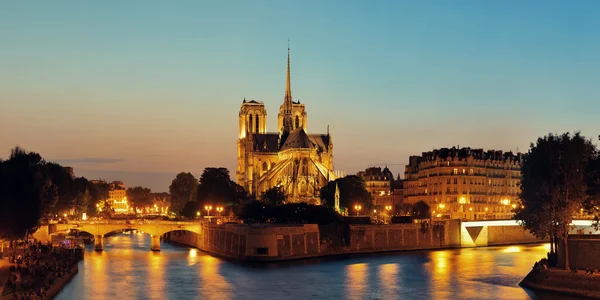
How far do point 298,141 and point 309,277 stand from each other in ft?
254

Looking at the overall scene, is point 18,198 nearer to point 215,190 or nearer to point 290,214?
point 290,214

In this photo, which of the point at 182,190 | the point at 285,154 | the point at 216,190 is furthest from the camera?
the point at 182,190

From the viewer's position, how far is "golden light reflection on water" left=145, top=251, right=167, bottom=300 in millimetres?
50906

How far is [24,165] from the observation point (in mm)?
63562

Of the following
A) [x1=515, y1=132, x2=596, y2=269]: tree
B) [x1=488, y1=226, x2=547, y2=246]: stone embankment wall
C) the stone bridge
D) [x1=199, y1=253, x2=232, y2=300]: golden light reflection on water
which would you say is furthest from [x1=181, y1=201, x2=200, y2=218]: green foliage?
[x1=515, y1=132, x2=596, y2=269]: tree

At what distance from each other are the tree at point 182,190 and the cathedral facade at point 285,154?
26.5 feet

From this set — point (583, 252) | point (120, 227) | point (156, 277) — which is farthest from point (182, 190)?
point (583, 252)

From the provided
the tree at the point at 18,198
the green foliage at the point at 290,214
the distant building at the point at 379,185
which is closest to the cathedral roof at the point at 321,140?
the distant building at the point at 379,185

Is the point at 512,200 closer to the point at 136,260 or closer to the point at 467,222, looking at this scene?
the point at 467,222

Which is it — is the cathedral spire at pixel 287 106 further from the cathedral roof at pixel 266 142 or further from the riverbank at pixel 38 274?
the riverbank at pixel 38 274

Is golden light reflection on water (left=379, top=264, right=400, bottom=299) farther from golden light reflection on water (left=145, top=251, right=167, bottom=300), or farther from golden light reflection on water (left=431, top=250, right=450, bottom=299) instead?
golden light reflection on water (left=145, top=251, right=167, bottom=300)

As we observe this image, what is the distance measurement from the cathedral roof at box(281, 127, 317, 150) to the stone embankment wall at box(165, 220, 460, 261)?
4024 cm

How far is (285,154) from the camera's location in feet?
456

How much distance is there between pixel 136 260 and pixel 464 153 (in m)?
56.9
